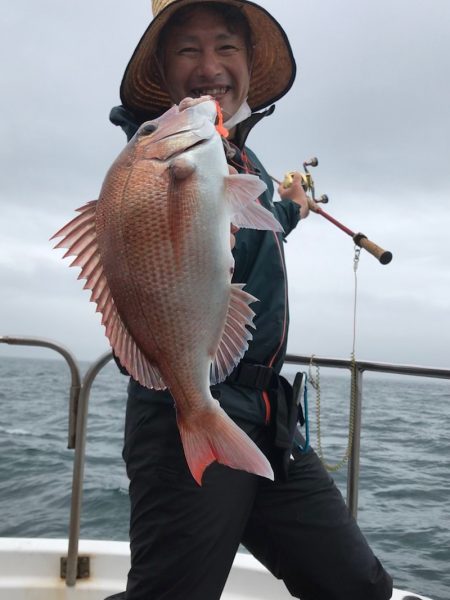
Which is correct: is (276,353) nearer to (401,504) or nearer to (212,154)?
(212,154)

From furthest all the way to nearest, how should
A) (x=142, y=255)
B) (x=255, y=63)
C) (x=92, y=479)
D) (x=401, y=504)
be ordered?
(x=92, y=479), (x=401, y=504), (x=255, y=63), (x=142, y=255)

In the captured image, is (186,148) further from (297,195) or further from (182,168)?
(297,195)

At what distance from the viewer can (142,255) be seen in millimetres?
1357

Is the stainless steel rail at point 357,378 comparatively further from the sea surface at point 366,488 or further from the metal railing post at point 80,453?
the metal railing post at point 80,453

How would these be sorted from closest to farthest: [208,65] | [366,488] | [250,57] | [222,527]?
[222,527] → [208,65] → [250,57] → [366,488]

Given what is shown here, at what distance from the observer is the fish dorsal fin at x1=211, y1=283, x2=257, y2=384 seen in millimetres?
1480

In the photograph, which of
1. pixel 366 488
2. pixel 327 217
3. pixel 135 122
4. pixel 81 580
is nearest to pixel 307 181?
pixel 327 217

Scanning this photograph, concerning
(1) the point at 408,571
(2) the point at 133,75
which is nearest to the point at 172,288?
(2) the point at 133,75

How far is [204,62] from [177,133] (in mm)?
792

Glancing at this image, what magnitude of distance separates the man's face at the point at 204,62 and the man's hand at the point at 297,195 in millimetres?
801

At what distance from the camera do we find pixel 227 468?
1734mm

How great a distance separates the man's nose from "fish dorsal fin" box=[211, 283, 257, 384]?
98cm

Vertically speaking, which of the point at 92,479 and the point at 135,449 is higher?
the point at 135,449

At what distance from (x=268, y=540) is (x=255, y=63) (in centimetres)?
202
